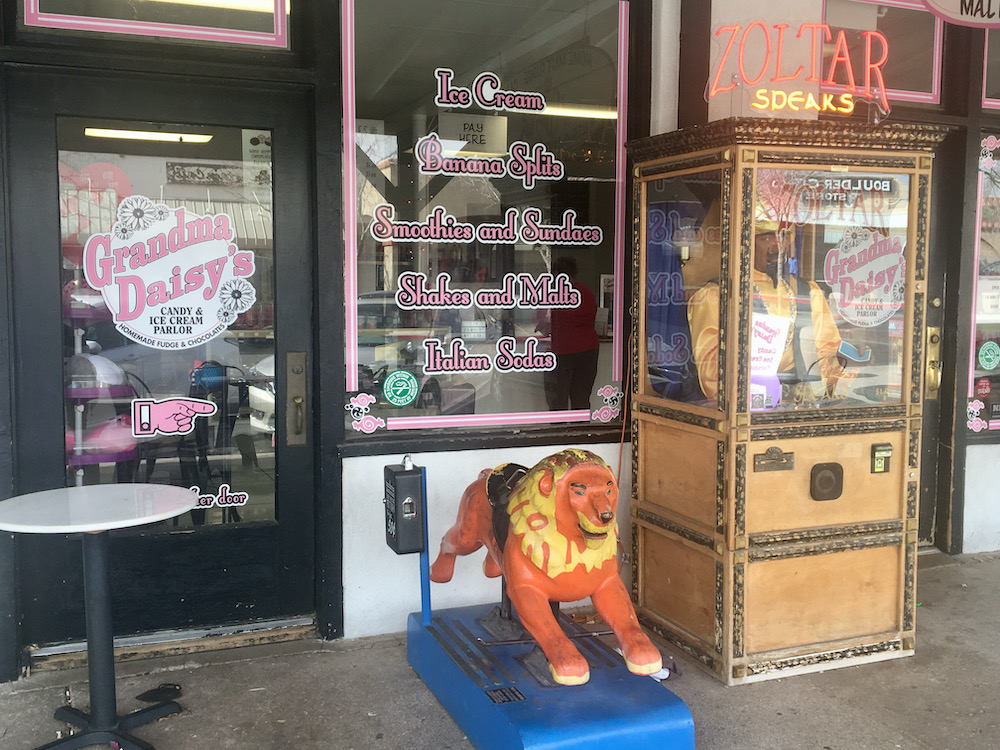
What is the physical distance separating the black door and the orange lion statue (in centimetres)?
139

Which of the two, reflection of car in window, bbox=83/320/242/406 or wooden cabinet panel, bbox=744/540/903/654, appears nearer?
wooden cabinet panel, bbox=744/540/903/654

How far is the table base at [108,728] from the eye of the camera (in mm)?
3000

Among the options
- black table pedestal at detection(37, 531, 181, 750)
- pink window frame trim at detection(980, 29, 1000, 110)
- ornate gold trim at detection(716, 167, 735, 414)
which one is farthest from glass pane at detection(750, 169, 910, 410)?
black table pedestal at detection(37, 531, 181, 750)

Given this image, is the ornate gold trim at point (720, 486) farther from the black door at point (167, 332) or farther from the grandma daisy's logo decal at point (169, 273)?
the grandma daisy's logo decal at point (169, 273)

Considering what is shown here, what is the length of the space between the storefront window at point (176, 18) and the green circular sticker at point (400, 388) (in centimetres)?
157

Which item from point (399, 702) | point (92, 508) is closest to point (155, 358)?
point (92, 508)

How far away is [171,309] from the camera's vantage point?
12.6 ft

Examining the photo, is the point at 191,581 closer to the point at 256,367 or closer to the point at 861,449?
the point at 256,367

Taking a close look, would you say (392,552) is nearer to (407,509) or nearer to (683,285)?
(407,509)

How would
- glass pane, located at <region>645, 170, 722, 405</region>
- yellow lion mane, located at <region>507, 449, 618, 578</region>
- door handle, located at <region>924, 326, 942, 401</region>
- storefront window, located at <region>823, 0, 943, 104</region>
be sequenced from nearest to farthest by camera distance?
yellow lion mane, located at <region>507, 449, 618, 578</region>
glass pane, located at <region>645, 170, 722, 405</region>
storefront window, located at <region>823, 0, 943, 104</region>
door handle, located at <region>924, 326, 942, 401</region>

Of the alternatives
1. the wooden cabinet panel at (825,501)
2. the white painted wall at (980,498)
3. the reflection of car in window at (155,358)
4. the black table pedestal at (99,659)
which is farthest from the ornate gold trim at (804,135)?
A: the black table pedestal at (99,659)

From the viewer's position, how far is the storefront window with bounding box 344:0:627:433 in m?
4.00

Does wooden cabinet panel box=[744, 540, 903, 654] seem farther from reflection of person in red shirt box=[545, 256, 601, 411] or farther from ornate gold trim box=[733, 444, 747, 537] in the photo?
reflection of person in red shirt box=[545, 256, 601, 411]

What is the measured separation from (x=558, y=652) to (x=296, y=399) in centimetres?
176
